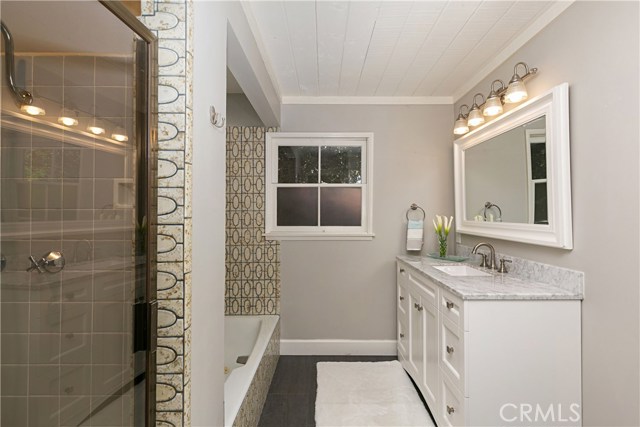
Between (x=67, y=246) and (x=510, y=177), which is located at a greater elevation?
(x=510, y=177)

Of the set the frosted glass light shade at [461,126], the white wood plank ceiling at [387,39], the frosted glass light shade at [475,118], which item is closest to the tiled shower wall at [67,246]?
the white wood plank ceiling at [387,39]

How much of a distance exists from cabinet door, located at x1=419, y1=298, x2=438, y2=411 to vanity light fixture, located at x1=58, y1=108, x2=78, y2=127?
1943 mm

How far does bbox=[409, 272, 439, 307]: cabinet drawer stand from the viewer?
2.00 m

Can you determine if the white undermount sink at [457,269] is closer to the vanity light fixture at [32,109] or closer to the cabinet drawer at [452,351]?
the cabinet drawer at [452,351]

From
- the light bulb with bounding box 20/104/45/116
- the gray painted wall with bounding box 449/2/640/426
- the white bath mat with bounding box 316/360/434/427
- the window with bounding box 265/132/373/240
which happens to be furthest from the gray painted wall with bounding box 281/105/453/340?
the light bulb with bounding box 20/104/45/116

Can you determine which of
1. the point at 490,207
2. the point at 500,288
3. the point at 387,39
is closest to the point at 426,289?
the point at 500,288

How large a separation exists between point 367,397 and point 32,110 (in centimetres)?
245

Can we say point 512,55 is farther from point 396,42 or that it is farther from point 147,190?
point 147,190

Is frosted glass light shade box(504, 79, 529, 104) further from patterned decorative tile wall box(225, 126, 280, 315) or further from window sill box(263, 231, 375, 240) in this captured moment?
patterned decorative tile wall box(225, 126, 280, 315)

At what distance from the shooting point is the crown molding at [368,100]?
3107mm

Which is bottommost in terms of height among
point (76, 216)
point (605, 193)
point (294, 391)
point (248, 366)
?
point (294, 391)

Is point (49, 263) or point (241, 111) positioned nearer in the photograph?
point (49, 263)

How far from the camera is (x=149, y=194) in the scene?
942mm

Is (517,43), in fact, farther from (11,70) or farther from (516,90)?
(11,70)
